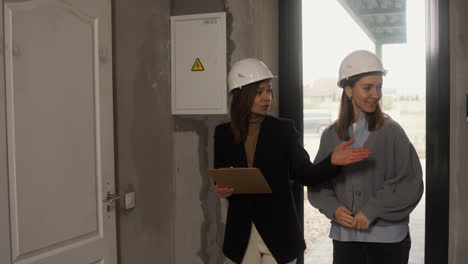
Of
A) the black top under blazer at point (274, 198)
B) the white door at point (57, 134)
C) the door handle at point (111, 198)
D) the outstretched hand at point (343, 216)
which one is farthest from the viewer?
the door handle at point (111, 198)

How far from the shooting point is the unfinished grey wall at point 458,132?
2.39m

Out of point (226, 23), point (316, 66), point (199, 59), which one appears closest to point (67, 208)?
point (199, 59)

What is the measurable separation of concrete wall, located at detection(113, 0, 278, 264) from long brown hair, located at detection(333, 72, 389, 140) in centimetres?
93

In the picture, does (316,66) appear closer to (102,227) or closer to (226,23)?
(226,23)

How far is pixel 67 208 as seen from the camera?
2100mm

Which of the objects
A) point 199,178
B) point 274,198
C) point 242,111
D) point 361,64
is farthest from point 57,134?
point 361,64

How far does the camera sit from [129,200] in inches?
101

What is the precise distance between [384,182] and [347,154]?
21 centimetres

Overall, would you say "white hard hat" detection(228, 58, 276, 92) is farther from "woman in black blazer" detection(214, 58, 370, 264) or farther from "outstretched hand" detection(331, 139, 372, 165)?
"outstretched hand" detection(331, 139, 372, 165)

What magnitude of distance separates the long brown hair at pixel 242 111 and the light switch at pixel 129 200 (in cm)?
80

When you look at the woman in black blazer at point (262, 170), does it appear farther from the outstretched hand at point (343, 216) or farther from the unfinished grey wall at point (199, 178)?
the unfinished grey wall at point (199, 178)

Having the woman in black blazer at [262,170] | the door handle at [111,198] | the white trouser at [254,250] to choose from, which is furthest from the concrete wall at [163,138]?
the white trouser at [254,250]

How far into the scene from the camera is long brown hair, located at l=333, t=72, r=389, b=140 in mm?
1945

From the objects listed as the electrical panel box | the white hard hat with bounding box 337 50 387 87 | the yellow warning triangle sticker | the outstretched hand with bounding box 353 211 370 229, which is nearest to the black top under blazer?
the outstretched hand with bounding box 353 211 370 229
